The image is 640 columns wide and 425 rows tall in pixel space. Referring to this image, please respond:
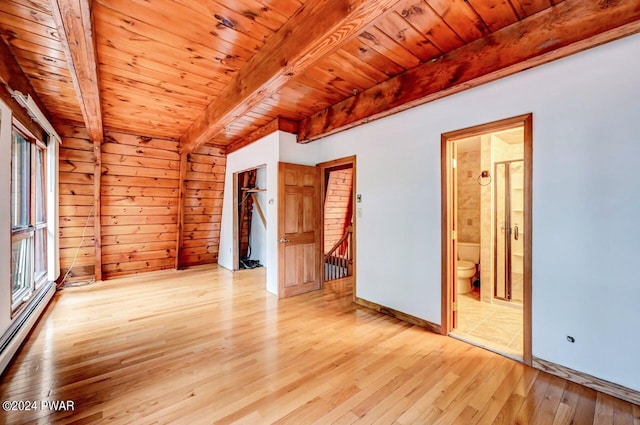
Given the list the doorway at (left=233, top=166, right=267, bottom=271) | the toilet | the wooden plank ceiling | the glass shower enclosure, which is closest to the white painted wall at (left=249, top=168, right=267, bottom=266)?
the doorway at (left=233, top=166, right=267, bottom=271)

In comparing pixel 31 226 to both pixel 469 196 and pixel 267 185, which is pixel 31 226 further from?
pixel 469 196

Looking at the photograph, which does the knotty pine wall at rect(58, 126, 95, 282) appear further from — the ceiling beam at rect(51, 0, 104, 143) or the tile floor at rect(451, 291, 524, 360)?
the tile floor at rect(451, 291, 524, 360)

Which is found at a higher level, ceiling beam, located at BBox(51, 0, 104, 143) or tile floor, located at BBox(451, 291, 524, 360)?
ceiling beam, located at BBox(51, 0, 104, 143)

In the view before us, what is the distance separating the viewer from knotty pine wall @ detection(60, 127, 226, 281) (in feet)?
13.9

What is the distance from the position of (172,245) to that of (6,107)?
3368mm

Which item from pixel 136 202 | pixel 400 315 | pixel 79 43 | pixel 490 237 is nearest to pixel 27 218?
pixel 136 202

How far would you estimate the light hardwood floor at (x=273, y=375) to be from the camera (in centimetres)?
168

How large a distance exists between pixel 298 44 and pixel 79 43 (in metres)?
1.41

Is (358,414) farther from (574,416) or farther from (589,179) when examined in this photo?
(589,179)

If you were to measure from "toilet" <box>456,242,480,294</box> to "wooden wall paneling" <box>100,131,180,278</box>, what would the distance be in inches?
195

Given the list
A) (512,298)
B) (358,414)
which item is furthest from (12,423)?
(512,298)

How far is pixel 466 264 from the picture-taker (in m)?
4.16

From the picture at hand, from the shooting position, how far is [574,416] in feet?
5.46

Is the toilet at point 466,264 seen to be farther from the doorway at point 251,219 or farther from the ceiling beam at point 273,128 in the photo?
the doorway at point 251,219
